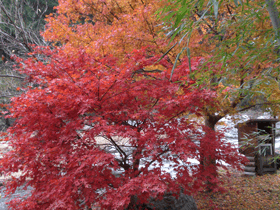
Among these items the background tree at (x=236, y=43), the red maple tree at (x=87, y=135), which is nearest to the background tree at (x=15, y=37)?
the red maple tree at (x=87, y=135)

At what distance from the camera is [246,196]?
6270mm

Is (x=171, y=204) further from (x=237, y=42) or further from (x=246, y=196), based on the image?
(x=237, y=42)

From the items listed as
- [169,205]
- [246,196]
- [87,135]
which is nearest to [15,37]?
[87,135]

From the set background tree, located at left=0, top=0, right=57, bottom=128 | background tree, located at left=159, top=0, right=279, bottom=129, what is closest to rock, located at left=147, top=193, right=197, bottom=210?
background tree, located at left=159, top=0, right=279, bottom=129

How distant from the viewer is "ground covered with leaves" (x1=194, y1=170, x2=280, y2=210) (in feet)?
18.5

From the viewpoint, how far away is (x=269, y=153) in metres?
8.68

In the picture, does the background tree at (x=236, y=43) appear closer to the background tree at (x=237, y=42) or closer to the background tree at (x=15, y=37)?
the background tree at (x=237, y=42)

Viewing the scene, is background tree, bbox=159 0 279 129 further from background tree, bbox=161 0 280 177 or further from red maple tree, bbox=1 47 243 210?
red maple tree, bbox=1 47 243 210

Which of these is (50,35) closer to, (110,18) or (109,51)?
(110,18)

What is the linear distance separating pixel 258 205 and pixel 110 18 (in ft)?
25.0

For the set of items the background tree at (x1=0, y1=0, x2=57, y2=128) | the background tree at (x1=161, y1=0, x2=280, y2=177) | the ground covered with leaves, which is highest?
the background tree at (x1=0, y1=0, x2=57, y2=128)

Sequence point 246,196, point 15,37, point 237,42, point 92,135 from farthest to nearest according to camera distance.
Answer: point 15,37, point 246,196, point 92,135, point 237,42

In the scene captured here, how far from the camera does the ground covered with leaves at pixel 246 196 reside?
5652 millimetres

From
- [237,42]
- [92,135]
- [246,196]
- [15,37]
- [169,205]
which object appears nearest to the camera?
[237,42]
